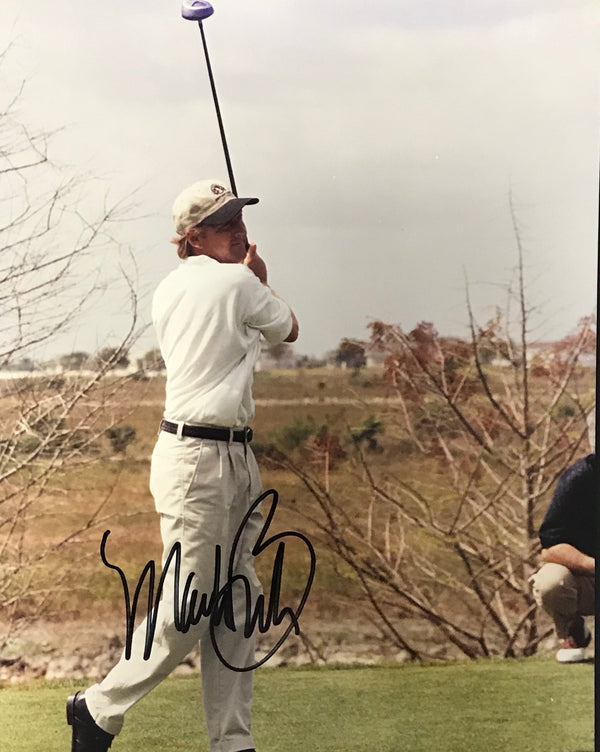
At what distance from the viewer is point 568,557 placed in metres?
2.60

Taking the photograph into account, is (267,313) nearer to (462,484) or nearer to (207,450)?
(207,450)

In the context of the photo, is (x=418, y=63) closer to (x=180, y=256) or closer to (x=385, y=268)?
(x=385, y=268)

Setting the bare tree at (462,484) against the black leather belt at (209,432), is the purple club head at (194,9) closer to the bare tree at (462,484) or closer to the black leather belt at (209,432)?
the bare tree at (462,484)

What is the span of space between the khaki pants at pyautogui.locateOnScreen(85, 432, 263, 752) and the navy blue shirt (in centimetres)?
80

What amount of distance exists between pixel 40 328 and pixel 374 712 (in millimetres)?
1321

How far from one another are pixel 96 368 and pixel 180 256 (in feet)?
1.18

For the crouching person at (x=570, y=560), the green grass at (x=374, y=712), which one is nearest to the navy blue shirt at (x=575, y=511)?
the crouching person at (x=570, y=560)

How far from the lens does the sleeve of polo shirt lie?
2348 millimetres

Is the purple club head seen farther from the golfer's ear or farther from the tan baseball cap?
the golfer's ear

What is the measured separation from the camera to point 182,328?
2352mm

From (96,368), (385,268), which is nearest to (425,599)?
(385,268)

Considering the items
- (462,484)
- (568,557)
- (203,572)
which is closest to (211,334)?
(203,572)

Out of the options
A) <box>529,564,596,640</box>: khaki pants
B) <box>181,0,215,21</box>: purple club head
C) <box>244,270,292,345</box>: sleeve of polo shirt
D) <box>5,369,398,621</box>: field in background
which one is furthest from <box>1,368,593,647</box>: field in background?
<box>181,0,215,21</box>: purple club head
